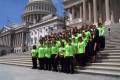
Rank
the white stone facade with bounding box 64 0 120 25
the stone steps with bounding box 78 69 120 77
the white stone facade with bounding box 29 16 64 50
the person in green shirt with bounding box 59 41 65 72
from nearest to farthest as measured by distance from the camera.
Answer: the stone steps with bounding box 78 69 120 77 < the person in green shirt with bounding box 59 41 65 72 < the white stone facade with bounding box 64 0 120 25 < the white stone facade with bounding box 29 16 64 50

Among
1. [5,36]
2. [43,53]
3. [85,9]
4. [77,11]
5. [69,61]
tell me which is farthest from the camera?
[5,36]

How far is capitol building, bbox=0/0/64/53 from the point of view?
342 ft

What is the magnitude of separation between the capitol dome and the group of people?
10890 cm

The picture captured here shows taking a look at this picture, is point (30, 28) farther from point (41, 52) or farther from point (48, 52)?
point (48, 52)

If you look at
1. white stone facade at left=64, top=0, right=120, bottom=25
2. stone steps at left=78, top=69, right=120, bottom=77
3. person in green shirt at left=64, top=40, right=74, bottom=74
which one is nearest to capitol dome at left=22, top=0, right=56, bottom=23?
white stone facade at left=64, top=0, right=120, bottom=25

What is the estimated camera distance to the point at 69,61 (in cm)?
1645

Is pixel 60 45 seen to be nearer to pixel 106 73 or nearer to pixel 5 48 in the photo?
pixel 106 73

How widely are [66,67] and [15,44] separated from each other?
111 meters

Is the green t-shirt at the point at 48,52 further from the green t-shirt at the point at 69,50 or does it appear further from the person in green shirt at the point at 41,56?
the green t-shirt at the point at 69,50

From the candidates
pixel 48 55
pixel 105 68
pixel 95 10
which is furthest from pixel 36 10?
pixel 105 68

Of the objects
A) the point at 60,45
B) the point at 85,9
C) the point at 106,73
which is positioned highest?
the point at 85,9

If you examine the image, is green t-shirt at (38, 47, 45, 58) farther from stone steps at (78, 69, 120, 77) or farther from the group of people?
stone steps at (78, 69, 120, 77)

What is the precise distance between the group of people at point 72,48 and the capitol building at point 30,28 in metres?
75.0

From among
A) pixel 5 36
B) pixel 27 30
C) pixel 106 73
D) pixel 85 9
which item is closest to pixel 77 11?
pixel 85 9
